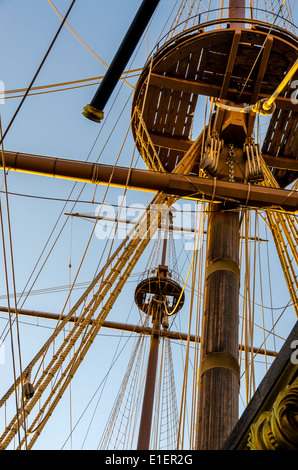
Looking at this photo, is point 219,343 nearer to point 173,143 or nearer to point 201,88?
point 201,88

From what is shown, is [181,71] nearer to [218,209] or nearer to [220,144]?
[220,144]

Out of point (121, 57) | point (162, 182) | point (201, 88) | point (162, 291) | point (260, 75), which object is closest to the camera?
point (121, 57)

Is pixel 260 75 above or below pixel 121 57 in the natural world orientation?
above

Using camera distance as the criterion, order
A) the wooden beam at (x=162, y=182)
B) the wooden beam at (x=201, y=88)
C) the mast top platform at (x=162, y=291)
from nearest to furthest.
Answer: the wooden beam at (x=162, y=182), the wooden beam at (x=201, y=88), the mast top platform at (x=162, y=291)

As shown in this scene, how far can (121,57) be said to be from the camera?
273cm

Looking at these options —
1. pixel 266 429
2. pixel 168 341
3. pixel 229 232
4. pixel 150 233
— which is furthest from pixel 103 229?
pixel 266 429

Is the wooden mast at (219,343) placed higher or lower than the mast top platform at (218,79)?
lower

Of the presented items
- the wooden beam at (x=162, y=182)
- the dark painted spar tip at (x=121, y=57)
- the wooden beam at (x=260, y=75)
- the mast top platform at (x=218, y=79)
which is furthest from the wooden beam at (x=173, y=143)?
the dark painted spar tip at (x=121, y=57)

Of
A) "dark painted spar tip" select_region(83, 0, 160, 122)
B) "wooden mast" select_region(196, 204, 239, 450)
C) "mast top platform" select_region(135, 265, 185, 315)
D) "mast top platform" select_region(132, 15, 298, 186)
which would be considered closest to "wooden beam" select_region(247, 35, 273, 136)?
"mast top platform" select_region(132, 15, 298, 186)

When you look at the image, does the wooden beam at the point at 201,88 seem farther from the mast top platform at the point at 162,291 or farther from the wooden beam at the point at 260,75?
the mast top platform at the point at 162,291

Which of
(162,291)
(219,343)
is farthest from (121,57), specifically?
→ (162,291)

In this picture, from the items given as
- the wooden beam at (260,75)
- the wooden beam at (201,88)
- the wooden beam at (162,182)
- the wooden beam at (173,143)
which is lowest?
the wooden beam at (162,182)

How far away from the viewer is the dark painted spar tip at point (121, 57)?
8.71ft

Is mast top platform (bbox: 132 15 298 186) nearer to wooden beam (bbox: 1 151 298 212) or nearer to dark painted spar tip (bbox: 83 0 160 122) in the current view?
wooden beam (bbox: 1 151 298 212)
